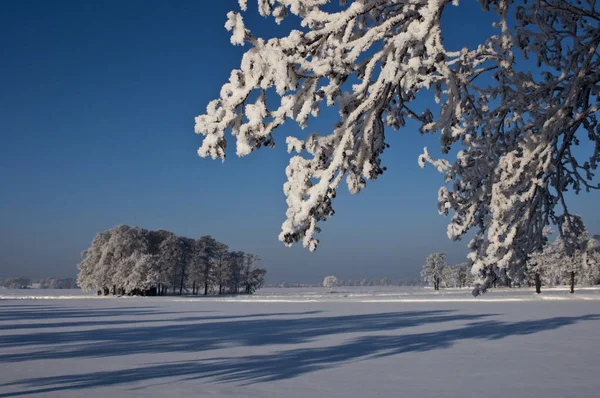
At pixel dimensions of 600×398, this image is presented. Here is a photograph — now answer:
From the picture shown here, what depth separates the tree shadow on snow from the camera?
407 inches

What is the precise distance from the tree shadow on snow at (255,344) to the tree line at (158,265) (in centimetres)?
5512

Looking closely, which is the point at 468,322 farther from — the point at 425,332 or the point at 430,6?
the point at 430,6

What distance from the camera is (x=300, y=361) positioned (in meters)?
12.4

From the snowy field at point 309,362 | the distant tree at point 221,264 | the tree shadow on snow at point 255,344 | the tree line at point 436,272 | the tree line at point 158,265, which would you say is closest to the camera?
the snowy field at point 309,362

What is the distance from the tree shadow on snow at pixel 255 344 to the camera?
33.9ft

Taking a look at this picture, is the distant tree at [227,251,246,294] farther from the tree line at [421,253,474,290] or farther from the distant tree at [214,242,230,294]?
the tree line at [421,253,474,290]

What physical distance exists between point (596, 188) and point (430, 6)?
4115mm

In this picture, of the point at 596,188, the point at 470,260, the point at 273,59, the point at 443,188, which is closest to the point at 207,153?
the point at 273,59

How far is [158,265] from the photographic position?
77062mm

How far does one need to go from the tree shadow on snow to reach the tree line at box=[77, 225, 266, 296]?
55.1 meters

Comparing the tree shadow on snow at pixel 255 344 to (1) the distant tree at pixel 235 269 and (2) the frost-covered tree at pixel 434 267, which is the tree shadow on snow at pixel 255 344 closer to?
(1) the distant tree at pixel 235 269

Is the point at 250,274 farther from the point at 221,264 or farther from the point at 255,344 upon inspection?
the point at 255,344

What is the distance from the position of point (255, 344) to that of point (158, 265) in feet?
212

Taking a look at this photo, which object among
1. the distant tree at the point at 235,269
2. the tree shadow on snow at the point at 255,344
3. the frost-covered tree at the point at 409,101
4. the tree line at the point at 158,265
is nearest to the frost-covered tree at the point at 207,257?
the tree line at the point at 158,265
